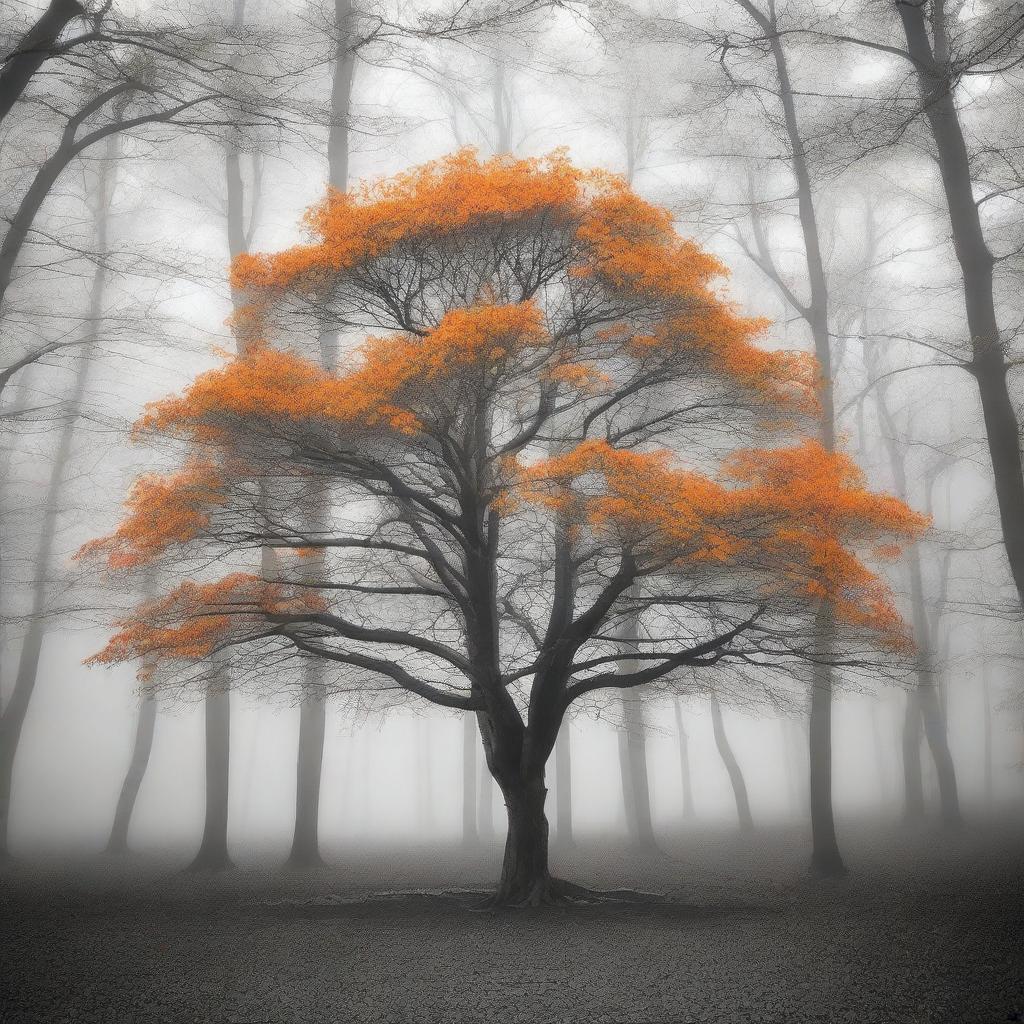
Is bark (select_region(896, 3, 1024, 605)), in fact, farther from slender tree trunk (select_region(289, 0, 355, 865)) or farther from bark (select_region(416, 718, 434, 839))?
bark (select_region(416, 718, 434, 839))

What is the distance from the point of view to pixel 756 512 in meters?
5.55

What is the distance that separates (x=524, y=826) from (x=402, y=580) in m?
2.81

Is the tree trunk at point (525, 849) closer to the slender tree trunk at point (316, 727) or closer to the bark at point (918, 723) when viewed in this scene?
the slender tree trunk at point (316, 727)

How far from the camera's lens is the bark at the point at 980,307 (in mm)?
5715

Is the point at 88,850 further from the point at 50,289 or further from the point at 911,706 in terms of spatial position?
the point at 911,706

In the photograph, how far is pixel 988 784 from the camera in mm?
21328

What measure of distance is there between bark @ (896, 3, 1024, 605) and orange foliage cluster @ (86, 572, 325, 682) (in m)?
6.22

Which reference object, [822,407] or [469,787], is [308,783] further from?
[822,407]

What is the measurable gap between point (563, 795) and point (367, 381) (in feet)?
38.3

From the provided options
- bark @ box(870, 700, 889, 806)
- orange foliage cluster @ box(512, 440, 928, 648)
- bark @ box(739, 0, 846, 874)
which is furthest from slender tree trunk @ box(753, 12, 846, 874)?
bark @ box(870, 700, 889, 806)

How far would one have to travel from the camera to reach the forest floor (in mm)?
3838

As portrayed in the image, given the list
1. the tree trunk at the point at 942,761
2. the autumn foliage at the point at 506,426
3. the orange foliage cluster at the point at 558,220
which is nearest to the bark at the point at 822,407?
the autumn foliage at the point at 506,426

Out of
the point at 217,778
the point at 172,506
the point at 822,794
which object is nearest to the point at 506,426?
the point at 172,506

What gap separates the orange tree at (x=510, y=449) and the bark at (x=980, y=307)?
28.5 inches
